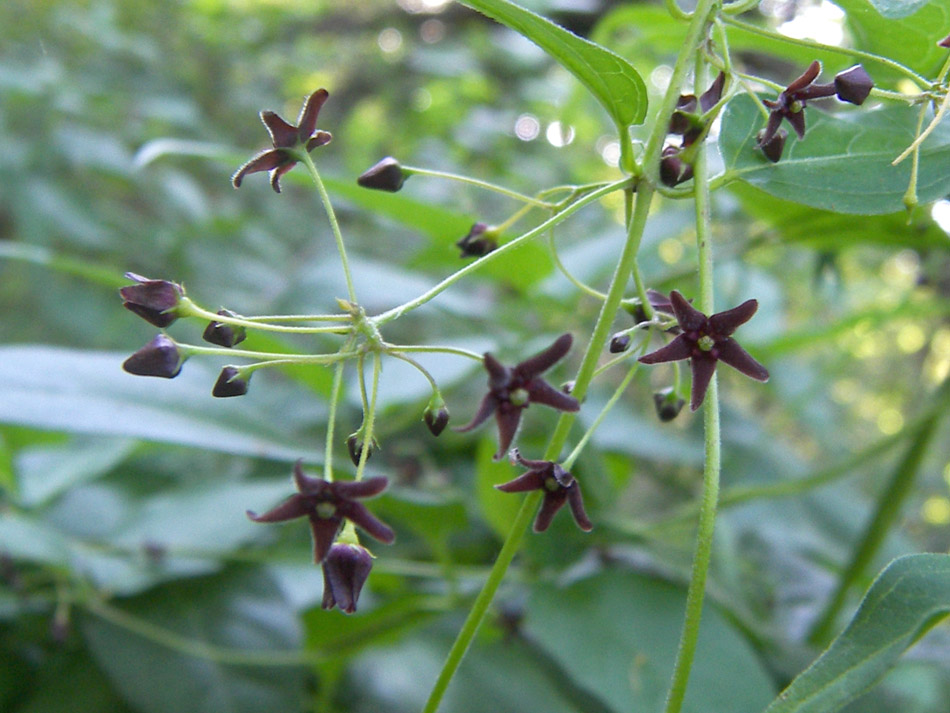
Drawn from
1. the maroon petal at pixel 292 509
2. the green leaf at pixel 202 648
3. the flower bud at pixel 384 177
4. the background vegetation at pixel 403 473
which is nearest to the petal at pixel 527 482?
the maroon petal at pixel 292 509

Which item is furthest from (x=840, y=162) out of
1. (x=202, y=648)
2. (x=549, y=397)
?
(x=202, y=648)

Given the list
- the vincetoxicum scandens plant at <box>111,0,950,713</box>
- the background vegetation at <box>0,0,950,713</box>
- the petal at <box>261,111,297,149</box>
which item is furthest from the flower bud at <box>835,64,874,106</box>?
the petal at <box>261,111,297,149</box>

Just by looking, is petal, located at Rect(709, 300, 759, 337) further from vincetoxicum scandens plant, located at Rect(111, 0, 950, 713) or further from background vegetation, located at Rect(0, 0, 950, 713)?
background vegetation, located at Rect(0, 0, 950, 713)

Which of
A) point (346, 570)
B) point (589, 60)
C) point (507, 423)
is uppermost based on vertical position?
point (589, 60)

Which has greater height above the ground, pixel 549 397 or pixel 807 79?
pixel 807 79

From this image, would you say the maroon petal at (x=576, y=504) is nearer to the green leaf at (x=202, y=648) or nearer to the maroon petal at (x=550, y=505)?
the maroon petal at (x=550, y=505)

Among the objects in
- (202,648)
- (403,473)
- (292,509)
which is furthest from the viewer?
(403,473)

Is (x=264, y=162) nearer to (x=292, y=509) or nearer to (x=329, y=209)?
(x=329, y=209)
